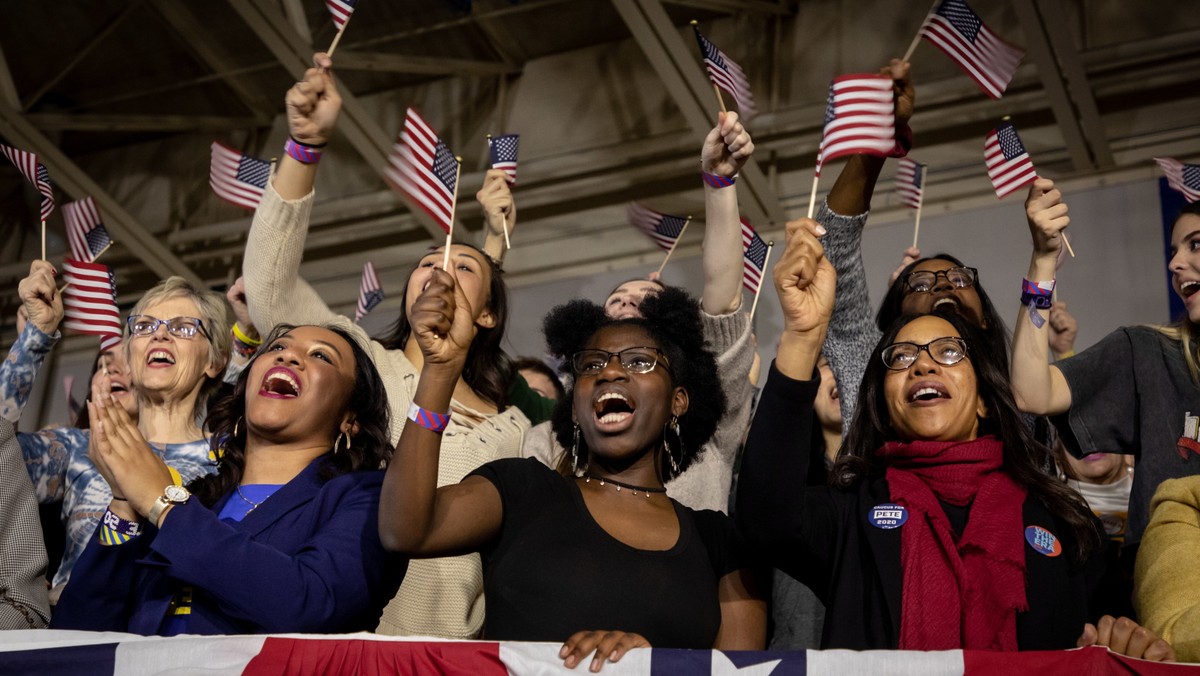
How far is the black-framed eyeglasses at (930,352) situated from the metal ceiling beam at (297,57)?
504 cm

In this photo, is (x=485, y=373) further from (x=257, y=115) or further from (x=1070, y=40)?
(x=257, y=115)

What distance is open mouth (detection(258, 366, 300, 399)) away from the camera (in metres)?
2.58

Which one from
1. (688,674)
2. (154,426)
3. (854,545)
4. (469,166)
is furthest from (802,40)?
(688,674)

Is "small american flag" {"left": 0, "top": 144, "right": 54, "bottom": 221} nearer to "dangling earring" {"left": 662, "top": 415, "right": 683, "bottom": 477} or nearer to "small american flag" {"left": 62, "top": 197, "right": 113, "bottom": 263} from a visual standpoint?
"small american flag" {"left": 62, "top": 197, "right": 113, "bottom": 263}

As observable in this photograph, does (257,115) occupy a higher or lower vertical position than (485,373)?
higher

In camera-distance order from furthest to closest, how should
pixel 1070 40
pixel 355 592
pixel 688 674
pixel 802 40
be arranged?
pixel 802 40 → pixel 1070 40 → pixel 355 592 → pixel 688 674

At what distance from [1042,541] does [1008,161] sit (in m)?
2.06

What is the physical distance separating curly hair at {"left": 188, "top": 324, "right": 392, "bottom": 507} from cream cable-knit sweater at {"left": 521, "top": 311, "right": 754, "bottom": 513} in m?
0.38

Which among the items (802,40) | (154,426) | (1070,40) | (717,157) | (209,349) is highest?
(802,40)

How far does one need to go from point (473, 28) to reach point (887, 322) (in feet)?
16.8

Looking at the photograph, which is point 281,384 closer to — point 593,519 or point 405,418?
point 405,418

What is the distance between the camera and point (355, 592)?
7.17ft

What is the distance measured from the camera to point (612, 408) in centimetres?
247

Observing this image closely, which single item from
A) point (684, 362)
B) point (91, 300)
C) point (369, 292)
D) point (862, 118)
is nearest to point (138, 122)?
point (369, 292)
